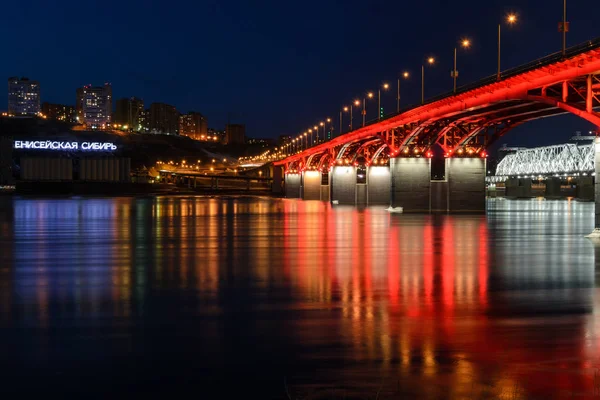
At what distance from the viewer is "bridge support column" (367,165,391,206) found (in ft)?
349

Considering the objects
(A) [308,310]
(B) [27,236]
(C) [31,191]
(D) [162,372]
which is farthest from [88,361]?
(C) [31,191]

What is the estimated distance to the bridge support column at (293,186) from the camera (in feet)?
505

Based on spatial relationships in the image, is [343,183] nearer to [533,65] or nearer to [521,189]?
[533,65]

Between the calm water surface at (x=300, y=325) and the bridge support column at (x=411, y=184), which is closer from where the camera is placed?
the calm water surface at (x=300, y=325)

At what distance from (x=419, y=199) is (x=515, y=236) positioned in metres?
40.3

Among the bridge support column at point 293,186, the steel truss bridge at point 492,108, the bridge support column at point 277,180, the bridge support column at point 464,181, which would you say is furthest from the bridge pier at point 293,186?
the bridge support column at point 464,181

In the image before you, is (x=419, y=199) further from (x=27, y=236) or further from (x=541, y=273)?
(x=541, y=273)

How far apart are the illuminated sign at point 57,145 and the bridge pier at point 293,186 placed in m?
42.2

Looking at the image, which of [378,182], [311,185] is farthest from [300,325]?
[311,185]

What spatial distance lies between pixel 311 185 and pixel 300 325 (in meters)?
128

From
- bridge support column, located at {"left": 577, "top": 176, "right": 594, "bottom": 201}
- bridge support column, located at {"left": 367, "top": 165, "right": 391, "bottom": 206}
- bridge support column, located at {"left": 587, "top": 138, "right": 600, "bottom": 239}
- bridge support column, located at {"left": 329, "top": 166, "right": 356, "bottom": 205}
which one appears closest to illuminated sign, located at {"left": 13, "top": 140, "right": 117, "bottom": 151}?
bridge support column, located at {"left": 329, "top": 166, "right": 356, "bottom": 205}

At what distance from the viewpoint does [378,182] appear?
107875 millimetres

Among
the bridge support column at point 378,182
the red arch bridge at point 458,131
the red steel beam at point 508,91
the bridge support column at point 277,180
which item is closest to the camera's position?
the red steel beam at point 508,91

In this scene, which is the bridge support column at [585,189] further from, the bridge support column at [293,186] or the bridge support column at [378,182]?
the bridge support column at [378,182]
